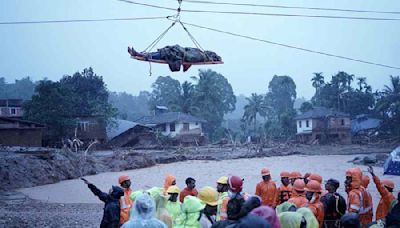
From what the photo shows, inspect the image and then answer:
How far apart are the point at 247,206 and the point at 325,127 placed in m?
54.1

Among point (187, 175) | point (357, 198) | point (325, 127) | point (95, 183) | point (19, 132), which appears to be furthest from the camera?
point (325, 127)

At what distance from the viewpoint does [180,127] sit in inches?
2170

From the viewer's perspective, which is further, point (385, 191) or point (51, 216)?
point (51, 216)

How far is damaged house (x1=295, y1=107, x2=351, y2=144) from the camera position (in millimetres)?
54844

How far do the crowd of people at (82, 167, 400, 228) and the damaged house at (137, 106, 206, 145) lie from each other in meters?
46.4

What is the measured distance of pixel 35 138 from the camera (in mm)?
37469

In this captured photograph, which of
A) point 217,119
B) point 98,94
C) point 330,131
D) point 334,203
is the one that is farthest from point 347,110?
point 334,203

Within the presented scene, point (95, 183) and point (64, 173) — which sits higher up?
point (64, 173)

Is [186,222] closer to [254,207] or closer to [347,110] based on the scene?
[254,207]

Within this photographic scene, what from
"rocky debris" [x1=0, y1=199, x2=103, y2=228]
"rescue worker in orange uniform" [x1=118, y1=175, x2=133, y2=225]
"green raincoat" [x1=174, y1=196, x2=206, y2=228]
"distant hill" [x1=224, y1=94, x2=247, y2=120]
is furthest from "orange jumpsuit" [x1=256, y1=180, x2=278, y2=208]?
"distant hill" [x1=224, y1=94, x2=247, y2=120]

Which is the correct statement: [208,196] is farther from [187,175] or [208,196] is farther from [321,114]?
[321,114]

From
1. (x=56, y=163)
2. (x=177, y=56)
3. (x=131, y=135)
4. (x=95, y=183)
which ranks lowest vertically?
(x=95, y=183)

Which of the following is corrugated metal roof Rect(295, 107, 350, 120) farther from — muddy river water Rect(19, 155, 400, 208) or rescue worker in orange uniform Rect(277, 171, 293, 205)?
rescue worker in orange uniform Rect(277, 171, 293, 205)

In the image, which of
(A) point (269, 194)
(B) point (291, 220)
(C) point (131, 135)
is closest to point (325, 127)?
(C) point (131, 135)
